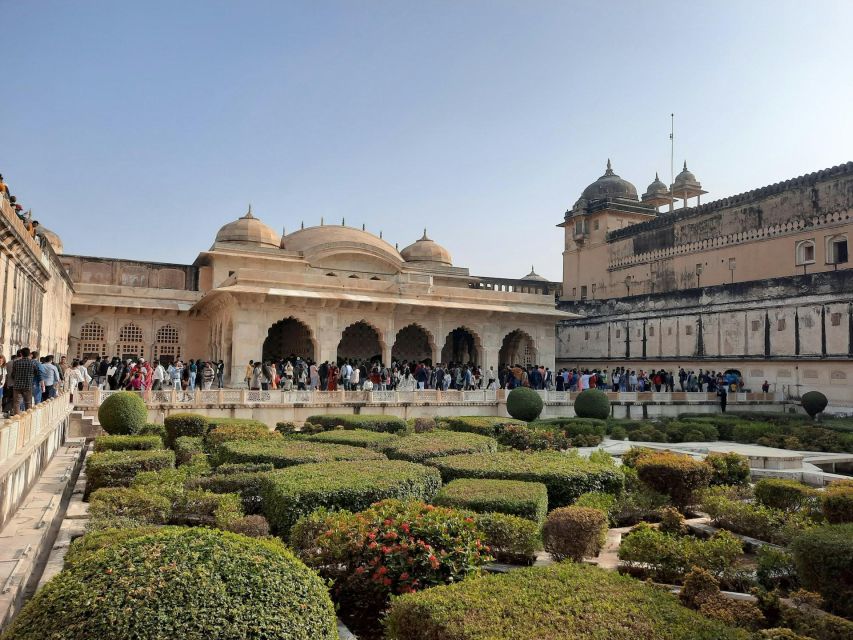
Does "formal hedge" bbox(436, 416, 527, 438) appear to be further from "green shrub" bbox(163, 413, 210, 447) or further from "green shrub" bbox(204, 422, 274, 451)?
"green shrub" bbox(163, 413, 210, 447)

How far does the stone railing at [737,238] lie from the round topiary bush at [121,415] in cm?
2452

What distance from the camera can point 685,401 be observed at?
20125 millimetres

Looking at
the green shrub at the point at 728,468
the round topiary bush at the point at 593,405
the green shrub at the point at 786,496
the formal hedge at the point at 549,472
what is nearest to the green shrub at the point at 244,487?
the formal hedge at the point at 549,472

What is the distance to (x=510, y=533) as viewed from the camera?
564cm

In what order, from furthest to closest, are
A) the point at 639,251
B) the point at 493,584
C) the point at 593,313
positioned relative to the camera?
the point at 639,251 → the point at 593,313 → the point at 493,584

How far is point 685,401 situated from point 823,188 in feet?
38.6

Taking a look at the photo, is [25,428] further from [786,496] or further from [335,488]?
[786,496]

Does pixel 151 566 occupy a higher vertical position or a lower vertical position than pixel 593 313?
lower

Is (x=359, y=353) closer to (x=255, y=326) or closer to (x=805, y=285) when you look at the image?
(x=255, y=326)

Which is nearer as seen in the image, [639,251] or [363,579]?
[363,579]

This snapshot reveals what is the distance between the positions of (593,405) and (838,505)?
11.0 meters

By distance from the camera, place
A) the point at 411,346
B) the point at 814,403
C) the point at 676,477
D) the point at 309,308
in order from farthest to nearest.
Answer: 1. the point at 411,346
2. the point at 309,308
3. the point at 814,403
4. the point at 676,477

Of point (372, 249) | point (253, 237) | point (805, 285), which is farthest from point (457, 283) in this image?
point (805, 285)

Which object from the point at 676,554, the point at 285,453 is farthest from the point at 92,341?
the point at 676,554
